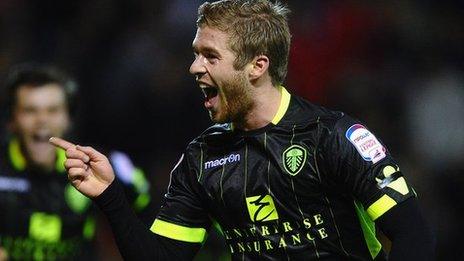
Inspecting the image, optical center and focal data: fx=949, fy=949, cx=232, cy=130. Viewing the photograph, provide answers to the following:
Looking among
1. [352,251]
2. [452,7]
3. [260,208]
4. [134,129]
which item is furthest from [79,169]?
[452,7]

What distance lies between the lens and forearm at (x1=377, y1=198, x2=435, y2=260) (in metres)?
3.07

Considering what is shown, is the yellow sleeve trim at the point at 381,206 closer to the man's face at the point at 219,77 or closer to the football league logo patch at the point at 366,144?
the football league logo patch at the point at 366,144

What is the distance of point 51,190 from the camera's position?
5.86m

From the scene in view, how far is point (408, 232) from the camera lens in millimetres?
3090

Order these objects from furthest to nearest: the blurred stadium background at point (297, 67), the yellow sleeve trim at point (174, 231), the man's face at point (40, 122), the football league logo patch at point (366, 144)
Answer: the blurred stadium background at point (297, 67)
the man's face at point (40, 122)
the yellow sleeve trim at point (174, 231)
the football league logo patch at point (366, 144)

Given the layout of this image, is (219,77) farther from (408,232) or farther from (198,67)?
(408,232)

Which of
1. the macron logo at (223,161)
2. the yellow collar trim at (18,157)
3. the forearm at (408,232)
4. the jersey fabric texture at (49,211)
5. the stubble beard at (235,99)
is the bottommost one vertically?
the jersey fabric texture at (49,211)

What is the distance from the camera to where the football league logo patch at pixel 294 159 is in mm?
3348

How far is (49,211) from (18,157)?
456 mm

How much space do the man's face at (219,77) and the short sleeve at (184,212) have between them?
277 mm

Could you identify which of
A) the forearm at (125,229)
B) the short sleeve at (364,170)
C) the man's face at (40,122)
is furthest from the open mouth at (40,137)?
the short sleeve at (364,170)

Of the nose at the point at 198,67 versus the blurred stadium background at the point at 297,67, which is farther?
the blurred stadium background at the point at 297,67

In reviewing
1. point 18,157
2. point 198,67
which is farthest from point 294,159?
point 18,157

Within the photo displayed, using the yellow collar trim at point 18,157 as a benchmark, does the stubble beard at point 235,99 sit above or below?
above
